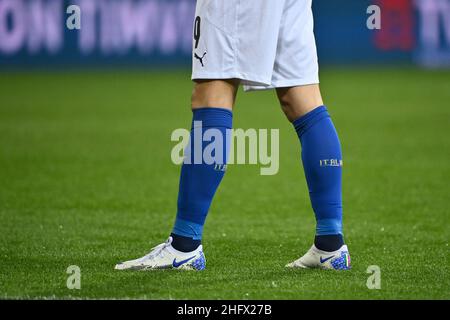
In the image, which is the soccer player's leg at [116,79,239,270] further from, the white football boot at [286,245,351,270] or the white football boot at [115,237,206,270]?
the white football boot at [286,245,351,270]

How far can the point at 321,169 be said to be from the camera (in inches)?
145

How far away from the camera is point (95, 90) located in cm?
1359

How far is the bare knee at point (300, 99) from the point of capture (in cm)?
368

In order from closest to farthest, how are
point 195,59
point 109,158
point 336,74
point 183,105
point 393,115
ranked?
point 195,59 < point 109,158 < point 393,115 < point 183,105 < point 336,74

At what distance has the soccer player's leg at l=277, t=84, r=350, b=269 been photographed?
3.67 m

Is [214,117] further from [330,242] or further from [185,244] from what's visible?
[330,242]

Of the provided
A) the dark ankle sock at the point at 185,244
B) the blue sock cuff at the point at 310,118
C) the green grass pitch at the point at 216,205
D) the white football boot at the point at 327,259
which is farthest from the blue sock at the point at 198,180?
the white football boot at the point at 327,259

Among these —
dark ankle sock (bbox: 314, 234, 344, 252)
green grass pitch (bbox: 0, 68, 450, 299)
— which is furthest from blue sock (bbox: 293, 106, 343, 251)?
green grass pitch (bbox: 0, 68, 450, 299)

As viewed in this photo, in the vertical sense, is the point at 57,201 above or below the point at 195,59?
below

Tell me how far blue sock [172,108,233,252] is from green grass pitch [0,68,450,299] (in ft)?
0.52

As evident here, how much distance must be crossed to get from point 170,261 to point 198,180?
317mm
